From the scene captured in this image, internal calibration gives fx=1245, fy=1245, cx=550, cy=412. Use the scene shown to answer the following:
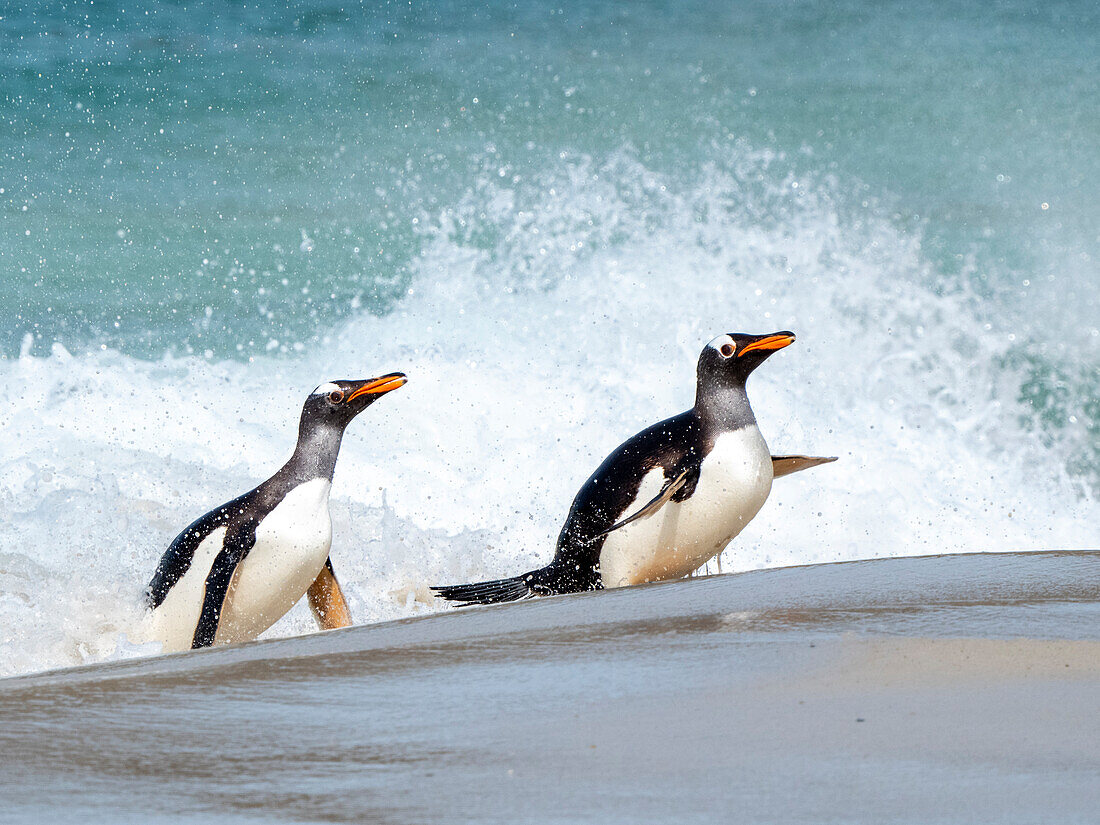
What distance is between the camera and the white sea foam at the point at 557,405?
4539 millimetres

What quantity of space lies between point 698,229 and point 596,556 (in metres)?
5.06

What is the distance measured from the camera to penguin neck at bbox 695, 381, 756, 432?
311 centimetres

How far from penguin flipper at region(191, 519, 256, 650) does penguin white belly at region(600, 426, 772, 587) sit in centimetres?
90

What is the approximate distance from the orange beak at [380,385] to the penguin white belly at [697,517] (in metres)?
0.68

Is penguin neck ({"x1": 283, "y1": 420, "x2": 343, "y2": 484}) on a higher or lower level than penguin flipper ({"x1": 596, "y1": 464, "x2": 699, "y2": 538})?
higher

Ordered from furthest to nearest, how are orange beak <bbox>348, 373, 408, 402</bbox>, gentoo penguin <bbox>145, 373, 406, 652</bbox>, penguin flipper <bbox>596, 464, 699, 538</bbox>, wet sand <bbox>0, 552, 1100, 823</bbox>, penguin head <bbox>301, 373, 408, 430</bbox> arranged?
penguin head <bbox>301, 373, 408, 430</bbox>, orange beak <bbox>348, 373, 408, 402</bbox>, gentoo penguin <bbox>145, 373, 406, 652</bbox>, penguin flipper <bbox>596, 464, 699, 538</bbox>, wet sand <bbox>0, 552, 1100, 823</bbox>

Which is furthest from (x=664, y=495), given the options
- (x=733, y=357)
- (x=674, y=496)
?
(x=733, y=357)

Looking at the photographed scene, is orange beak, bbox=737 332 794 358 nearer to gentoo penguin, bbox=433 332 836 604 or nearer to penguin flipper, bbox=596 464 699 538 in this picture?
gentoo penguin, bbox=433 332 836 604

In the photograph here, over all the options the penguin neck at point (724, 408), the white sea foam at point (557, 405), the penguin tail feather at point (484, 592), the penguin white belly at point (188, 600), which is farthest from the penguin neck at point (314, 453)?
the penguin neck at point (724, 408)

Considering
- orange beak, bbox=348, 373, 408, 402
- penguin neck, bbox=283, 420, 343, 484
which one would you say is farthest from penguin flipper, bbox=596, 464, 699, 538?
penguin neck, bbox=283, 420, 343, 484

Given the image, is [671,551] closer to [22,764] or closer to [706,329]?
[22,764]

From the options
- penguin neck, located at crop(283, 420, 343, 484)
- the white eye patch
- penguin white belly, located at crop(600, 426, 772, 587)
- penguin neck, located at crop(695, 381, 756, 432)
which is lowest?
penguin white belly, located at crop(600, 426, 772, 587)

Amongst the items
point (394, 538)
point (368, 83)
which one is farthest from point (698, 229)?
point (368, 83)

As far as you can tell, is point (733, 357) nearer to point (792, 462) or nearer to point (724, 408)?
point (724, 408)
